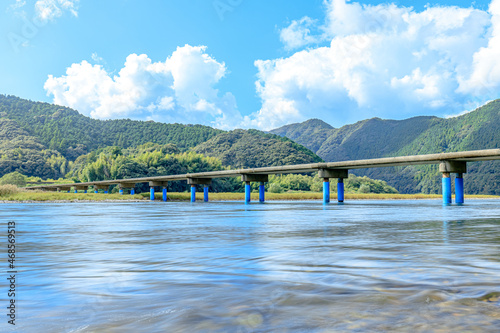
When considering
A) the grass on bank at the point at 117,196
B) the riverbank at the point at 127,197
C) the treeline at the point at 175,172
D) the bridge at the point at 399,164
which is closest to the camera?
the bridge at the point at 399,164

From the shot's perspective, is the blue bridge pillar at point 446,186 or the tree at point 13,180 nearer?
the blue bridge pillar at point 446,186

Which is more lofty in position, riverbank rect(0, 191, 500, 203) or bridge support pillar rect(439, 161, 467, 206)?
bridge support pillar rect(439, 161, 467, 206)

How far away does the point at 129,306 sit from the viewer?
5.77 m

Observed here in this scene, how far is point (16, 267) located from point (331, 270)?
6379 mm

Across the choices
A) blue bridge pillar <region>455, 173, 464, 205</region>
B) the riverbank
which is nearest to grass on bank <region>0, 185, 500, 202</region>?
the riverbank

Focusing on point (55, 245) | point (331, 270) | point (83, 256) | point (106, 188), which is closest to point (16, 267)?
point (83, 256)

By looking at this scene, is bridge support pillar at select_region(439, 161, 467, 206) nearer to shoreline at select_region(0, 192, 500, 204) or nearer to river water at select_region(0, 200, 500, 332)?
shoreline at select_region(0, 192, 500, 204)

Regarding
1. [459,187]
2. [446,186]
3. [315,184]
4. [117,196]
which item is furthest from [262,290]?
[315,184]

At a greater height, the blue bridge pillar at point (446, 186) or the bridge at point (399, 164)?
the bridge at point (399, 164)

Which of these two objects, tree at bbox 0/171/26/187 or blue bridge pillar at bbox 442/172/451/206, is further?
tree at bbox 0/171/26/187

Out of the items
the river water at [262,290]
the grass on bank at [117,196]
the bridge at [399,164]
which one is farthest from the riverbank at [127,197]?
the river water at [262,290]

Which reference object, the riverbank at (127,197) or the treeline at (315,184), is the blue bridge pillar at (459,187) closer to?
the riverbank at (127,197)

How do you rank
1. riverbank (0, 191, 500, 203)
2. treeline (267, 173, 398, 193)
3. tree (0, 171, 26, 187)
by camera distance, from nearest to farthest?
riverbank (0, 191, 500, 203) < treeline (267, 173, 398, 193) < tree (0, 171, 26, 187)

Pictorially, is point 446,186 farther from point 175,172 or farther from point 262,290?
point 175,172
